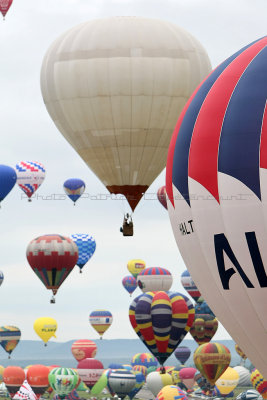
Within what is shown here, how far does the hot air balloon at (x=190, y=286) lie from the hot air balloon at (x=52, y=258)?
1424 cm

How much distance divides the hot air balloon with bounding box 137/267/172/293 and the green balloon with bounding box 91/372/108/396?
522cm

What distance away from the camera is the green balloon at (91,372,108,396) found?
5453 centimetres

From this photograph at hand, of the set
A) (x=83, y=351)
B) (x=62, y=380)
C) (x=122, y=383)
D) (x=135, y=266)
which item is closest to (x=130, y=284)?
(x=135, y=266)

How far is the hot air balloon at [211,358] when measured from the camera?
4544 cm

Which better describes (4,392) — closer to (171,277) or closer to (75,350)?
(75,350)

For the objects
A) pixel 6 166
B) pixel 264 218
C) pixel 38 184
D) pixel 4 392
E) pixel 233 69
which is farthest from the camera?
pixel 4 392

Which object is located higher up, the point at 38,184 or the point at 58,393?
the point at 38,184

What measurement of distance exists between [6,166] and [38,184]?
696cm

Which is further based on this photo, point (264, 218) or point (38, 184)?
point (38, 184)

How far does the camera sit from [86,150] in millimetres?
27766

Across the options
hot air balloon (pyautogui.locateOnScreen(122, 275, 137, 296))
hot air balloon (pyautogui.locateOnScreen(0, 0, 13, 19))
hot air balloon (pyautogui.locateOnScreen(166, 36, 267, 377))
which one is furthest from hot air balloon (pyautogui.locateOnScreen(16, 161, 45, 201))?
hot air balloon (pyautogui.locateOnScreen(166, 36, 267, 377))

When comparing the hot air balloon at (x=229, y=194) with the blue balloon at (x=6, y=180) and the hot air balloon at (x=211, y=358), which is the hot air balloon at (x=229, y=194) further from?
the hot air balloon at (x=211, y=358)

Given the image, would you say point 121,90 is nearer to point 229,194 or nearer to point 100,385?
point 229,194

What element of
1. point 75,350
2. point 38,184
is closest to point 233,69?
point 38,184
